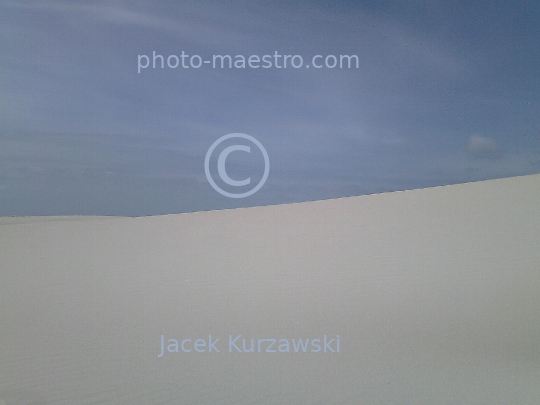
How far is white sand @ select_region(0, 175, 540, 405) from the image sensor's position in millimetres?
3885

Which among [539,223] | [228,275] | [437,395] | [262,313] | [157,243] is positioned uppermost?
[539,223]

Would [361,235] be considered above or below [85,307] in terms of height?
above

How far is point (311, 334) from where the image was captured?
4.30 m

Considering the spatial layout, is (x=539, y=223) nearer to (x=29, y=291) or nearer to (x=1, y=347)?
(x=29, y=291)

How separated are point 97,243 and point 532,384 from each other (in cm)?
885

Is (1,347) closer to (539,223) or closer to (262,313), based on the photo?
(262,313)

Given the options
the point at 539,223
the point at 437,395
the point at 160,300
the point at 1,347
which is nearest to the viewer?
the point at 437,395

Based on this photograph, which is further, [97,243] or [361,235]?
[97,243]

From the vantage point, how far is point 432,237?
9023 mm

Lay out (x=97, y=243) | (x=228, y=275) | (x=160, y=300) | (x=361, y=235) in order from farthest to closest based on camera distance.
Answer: (x=97, y=243) < (x=361, y=235) < (x=228, y=275) < (x=160, y=300)

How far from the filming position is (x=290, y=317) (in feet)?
16.1

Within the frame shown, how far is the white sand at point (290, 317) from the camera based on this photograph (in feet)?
12.7

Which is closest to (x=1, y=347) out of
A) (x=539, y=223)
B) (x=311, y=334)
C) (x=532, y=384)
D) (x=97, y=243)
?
(x=311, y=334)

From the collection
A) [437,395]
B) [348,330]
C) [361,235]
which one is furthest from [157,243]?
[437,395]
